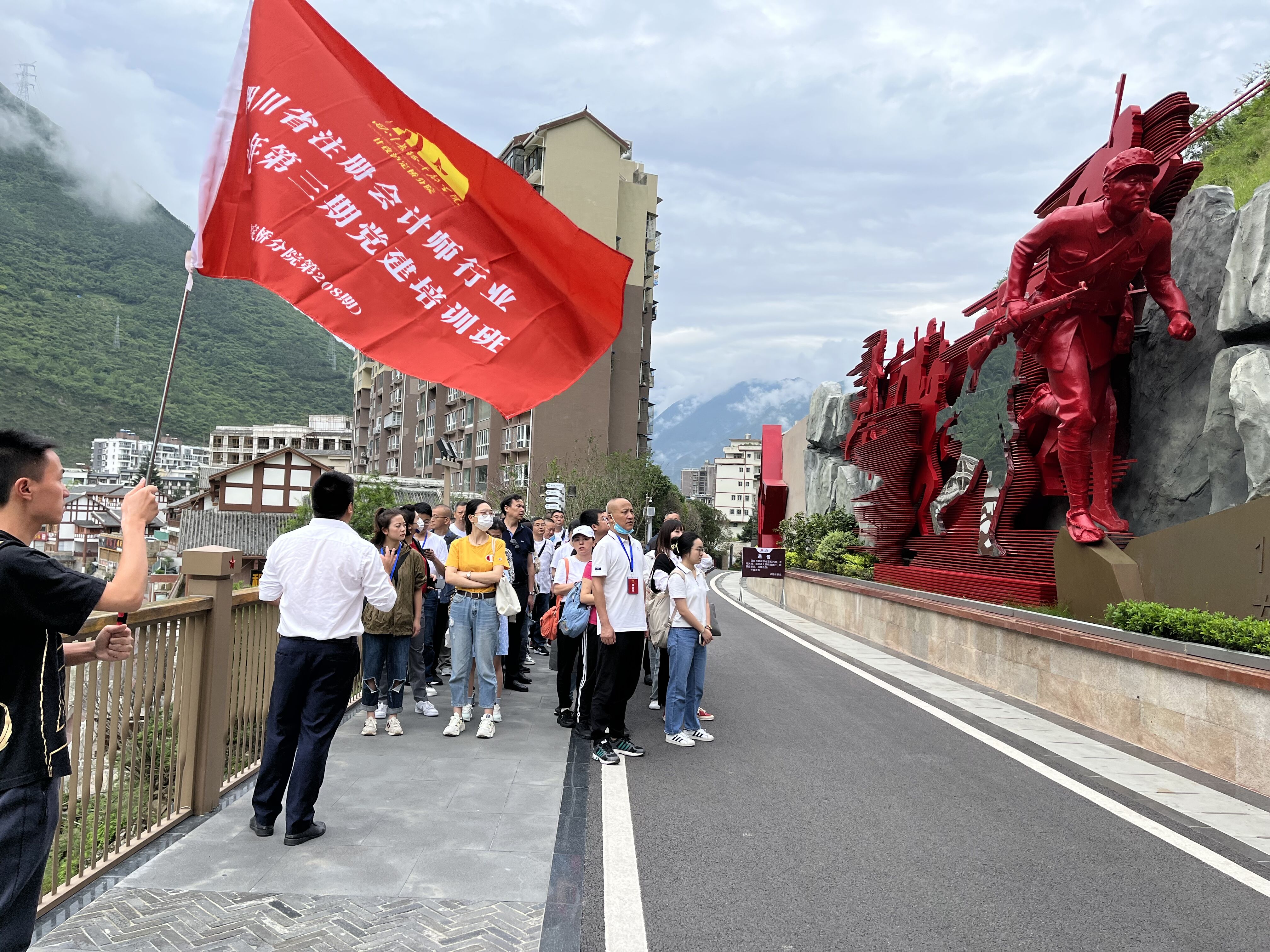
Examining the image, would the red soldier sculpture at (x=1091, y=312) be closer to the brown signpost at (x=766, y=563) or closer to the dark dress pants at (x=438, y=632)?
the dark dress pants at (x=438, y=632)

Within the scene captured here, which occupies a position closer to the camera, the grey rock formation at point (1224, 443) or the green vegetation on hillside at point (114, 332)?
the grey rock formation at point (1224, 443)

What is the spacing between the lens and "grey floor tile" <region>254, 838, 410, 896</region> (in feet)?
13.3

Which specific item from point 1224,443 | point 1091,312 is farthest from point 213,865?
point 1091,312

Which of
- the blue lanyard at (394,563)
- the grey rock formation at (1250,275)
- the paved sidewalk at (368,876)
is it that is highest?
the grey rock formation at (1250,275)

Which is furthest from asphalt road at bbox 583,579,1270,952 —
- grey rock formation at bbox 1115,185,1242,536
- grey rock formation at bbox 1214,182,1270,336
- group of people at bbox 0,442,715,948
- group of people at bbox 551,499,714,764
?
grey rock formation at bbox 1115,185,1242,536

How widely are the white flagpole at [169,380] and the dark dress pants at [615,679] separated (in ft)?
12.7

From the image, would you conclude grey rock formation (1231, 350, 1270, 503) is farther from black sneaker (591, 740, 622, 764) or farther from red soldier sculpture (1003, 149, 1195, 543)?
black sneaker (591, 740, 622, 764)

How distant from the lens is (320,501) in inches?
195

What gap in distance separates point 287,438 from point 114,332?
2727cm

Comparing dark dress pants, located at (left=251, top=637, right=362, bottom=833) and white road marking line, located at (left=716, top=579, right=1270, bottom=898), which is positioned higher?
dark dress pants, located at (left=251, top=637, right=362, bottom=833)

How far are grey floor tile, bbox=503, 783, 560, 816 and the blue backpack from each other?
1.70m

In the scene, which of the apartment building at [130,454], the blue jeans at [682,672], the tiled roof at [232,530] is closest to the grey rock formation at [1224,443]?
the blue jeans at [682,672]

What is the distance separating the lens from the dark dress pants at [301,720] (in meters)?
4.68

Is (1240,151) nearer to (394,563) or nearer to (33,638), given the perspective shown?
(394,563)
